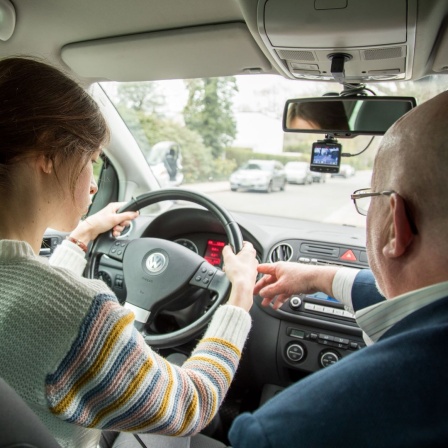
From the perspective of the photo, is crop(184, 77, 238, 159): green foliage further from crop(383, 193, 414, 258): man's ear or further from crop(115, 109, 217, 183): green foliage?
crop(383, 193, 414, 258): man's ear

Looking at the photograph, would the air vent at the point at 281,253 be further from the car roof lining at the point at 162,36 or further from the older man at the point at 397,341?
the older man at the point at 397,341

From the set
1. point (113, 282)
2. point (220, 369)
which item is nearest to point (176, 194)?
point (113, 282)

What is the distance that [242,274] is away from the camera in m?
1.69

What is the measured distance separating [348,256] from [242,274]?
725 millimetres

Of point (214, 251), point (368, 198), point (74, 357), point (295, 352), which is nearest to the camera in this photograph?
point (74, 357)

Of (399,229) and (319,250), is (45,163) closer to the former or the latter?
(399,229)

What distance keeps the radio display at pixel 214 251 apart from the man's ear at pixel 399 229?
5.04 ft

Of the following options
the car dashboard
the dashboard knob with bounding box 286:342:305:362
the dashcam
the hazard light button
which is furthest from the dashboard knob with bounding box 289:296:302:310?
the dashcam

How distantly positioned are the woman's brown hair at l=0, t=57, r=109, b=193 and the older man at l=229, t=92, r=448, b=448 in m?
0.80

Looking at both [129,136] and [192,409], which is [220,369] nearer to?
[192,409]

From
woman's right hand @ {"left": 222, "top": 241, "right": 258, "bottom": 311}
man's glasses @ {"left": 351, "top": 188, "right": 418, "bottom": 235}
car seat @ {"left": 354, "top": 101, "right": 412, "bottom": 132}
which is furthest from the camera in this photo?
car seat @ {"left": 354, "top": 101, "right": 412, "bottom": 132}

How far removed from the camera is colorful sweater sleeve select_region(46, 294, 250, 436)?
97cm

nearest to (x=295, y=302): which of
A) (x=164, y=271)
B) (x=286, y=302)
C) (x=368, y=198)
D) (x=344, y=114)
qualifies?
(x=286, y=302)

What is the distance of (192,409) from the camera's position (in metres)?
1.17
